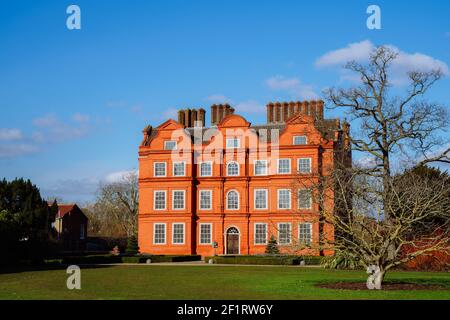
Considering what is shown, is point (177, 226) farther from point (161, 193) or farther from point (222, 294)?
point (222, 294)

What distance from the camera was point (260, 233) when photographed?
51938mm

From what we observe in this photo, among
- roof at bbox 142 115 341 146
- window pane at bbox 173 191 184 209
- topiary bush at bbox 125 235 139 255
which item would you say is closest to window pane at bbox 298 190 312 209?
roof at bbox 142 115 341 146

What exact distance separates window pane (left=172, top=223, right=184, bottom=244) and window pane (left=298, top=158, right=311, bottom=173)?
1243 centimetres

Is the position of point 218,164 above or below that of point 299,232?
above

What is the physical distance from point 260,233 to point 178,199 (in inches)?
331

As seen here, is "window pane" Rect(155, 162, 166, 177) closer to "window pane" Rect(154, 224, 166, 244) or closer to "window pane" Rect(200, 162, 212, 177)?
"window pane" Rect(200, 162, 212, 177)

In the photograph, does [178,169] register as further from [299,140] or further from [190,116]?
[299,140]

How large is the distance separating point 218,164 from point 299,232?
999cm

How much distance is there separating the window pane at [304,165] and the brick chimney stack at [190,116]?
12085mm

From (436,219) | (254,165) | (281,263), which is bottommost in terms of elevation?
(281,263)

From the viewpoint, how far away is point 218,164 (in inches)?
2103

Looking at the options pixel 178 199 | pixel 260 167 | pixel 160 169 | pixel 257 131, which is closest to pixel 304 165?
pixel 260 167
